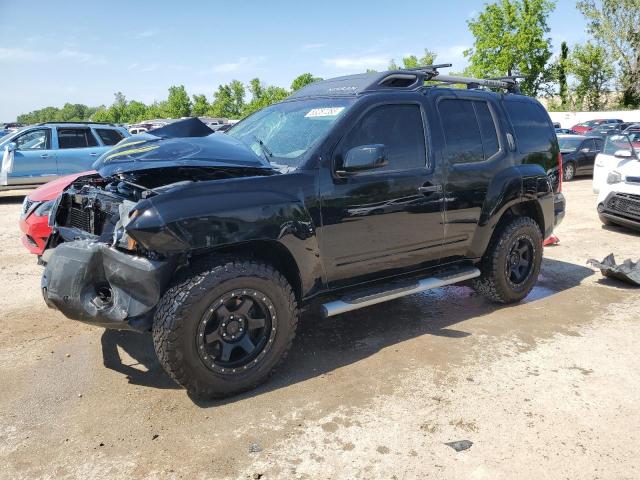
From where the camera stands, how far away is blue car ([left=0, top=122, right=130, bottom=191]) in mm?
11727

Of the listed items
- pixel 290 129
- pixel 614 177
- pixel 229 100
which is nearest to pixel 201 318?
pixel 290 129

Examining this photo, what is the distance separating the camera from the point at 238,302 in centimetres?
318

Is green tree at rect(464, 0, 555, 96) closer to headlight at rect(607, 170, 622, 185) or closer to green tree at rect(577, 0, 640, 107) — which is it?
green tree at rect(577, 0, 640, 107)

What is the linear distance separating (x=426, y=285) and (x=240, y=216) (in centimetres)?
174

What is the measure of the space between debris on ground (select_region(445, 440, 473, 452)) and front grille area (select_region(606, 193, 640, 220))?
6.42 meters

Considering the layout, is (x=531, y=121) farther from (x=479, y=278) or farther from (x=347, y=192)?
(x=347, y=192)

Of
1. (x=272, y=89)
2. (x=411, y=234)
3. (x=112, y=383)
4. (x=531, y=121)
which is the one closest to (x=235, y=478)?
(x=112, y=383)

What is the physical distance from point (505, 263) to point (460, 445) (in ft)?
7.91

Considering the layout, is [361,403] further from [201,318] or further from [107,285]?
[107,285]

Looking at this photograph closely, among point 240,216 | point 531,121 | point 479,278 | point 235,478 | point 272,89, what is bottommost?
point 235,478

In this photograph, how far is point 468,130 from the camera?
175 inches

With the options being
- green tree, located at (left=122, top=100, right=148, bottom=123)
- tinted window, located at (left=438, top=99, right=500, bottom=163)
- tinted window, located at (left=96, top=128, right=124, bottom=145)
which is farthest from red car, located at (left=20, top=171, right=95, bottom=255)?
green tree, located at (left=122, top=100, right=148, bottom=123)

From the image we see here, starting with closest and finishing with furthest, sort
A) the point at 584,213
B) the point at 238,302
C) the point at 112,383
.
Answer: the point at 238,302
the point at 112,383
the point at 584,213

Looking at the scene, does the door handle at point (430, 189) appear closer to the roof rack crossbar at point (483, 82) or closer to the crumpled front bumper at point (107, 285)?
the roof rack crossbar at point (483, 82)
